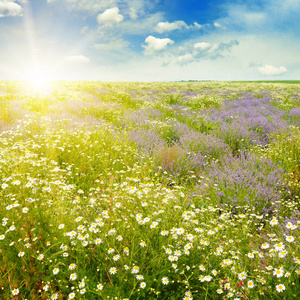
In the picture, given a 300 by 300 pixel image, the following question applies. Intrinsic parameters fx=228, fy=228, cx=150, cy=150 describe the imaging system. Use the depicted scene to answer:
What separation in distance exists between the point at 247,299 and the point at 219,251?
1.34ft

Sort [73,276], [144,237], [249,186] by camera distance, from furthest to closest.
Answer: [249,186] → [144,237] → [73,276]

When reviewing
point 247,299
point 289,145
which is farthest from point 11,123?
point 289,145

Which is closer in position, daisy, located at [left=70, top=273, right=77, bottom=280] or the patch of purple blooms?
daisy, located at [left=70, top=273, right=77, bottom=280]

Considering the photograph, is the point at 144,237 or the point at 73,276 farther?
the point at 144,237

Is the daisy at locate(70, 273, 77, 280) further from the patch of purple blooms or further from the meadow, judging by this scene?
the patch of purple blooms

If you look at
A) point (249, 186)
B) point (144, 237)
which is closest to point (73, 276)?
point (144, 237)

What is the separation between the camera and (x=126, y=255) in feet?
7.01

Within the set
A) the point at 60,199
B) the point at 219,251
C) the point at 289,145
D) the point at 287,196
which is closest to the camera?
the point at 219,251

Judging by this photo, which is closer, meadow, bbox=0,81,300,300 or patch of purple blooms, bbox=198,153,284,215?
meadow, bbox=0,81,300,300

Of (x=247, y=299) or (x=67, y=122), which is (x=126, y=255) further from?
(x=67, y=122)

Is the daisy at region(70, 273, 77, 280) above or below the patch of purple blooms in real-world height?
above

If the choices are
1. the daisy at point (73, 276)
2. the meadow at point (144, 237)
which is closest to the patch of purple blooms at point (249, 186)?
the meadow at point (144, 237)

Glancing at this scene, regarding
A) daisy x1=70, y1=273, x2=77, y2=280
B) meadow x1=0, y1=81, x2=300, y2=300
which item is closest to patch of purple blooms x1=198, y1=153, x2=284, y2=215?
meadow x1=0, y1=81, x2=300, y2=300

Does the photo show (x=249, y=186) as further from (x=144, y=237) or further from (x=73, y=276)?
(x=73, y=276)
